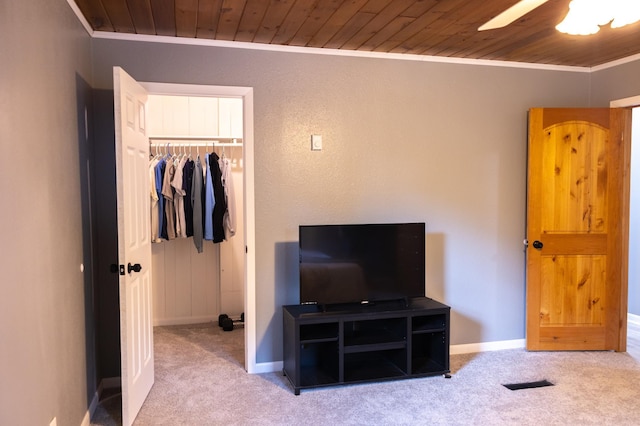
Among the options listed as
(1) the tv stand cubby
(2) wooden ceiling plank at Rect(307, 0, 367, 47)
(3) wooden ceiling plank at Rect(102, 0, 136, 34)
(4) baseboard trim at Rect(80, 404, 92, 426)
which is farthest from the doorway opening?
(4) baseboard trim at Rect(80, 404, 92, 426)

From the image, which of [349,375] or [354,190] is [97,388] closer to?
[349,375]

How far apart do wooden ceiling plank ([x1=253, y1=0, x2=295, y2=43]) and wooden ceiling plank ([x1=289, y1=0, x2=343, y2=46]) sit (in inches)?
6.0

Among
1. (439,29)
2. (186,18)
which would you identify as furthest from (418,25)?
(186,18)

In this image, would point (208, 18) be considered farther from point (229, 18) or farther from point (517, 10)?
point (517, 10)

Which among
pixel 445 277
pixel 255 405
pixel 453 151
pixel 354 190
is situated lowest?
pixel 255 405

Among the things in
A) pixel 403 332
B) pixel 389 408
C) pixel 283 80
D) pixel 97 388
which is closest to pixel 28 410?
pixel 97 388

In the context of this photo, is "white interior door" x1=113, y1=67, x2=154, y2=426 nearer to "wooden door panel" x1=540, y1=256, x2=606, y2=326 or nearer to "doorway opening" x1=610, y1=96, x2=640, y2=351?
"wooden door panel" x1=540, y1=256, x2=606, y2=326

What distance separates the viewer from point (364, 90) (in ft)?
12.2

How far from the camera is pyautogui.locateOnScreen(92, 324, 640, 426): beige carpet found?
114 inches

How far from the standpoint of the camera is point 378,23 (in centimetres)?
305

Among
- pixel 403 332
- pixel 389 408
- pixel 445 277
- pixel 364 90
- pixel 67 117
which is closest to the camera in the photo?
pixel 67 117

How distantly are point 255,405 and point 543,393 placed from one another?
186cm

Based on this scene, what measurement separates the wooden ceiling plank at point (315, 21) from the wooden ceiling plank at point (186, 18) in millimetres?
653

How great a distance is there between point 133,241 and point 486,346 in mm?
2902
